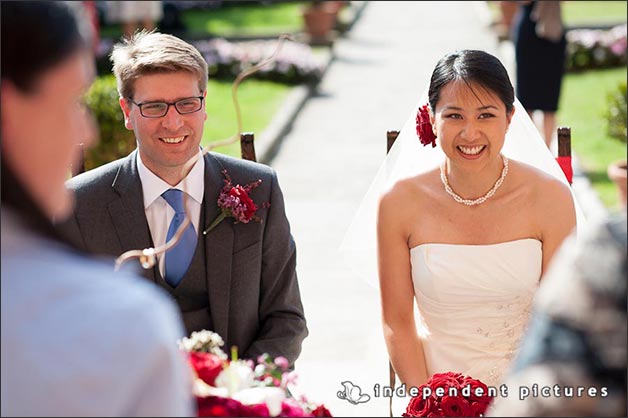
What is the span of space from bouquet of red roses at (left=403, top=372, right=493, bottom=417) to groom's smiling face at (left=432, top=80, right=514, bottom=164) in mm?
906

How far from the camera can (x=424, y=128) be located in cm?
420

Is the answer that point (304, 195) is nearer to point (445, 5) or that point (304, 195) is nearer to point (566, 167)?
point (566, 167)

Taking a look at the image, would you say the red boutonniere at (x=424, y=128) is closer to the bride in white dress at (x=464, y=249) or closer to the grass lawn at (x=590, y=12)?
the bride in white dress at (x=464, y=249)

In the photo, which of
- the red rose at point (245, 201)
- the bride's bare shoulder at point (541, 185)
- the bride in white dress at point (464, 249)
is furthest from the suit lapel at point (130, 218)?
the bride's bare shoulder at point (541, 185)

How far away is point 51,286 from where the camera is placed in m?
1.49

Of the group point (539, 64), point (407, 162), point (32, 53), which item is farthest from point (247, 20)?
point (32, 53)

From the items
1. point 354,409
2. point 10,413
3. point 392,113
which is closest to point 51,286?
point 10,413

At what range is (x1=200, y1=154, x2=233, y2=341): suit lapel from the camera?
11.9 ft

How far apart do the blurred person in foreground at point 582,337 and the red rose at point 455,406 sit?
1513 mm

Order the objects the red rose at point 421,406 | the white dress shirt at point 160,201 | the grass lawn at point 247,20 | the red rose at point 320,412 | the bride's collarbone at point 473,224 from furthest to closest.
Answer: the grass lawn at point 247,20 < the bride's collarbone at point 473,224 < the white dress shirt at point 160,201 < the red rose at point 421,406 < the red rose at point 320,412

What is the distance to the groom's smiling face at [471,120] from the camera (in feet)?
12.7

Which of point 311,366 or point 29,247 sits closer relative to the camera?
point 29,247

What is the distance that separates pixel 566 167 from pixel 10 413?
11.1 ft

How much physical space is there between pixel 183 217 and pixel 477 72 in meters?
1.12
